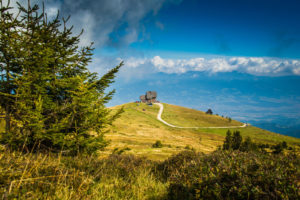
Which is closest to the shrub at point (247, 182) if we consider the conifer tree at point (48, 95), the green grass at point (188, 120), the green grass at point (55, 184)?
the green grass at point (55, 184)

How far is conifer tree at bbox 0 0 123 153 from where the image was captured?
8.77m

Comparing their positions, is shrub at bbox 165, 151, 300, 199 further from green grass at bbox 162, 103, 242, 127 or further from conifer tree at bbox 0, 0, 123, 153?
green grass at bbox 162, 103, 242, 127

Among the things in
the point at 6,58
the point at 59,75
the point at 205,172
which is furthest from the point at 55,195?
the point at 59,75

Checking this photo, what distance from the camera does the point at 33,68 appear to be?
9633 mm

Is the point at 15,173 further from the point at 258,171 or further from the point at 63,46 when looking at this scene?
the point at 63,46

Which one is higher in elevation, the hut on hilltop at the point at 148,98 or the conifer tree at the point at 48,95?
the hut on hilltop at the point at 148,98

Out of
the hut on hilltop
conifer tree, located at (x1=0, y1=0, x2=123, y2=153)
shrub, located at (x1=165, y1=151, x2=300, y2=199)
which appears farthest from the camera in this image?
the hut on hilltop

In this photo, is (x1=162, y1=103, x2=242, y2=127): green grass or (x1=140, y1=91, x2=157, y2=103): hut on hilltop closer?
(x1=162, y1=103, x2=242, y2=127): green grass

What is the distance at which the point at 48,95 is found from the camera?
10.6 metres

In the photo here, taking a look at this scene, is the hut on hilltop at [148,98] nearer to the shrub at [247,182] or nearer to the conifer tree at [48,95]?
the conifer tree at [48,95]

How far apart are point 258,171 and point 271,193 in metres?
0.45

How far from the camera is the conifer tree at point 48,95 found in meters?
8.77

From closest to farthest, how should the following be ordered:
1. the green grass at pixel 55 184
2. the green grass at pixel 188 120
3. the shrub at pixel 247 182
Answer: the shrub at pixel 247 182 → the green grass at pixel 55 184 → the green grass at pixel 188 120

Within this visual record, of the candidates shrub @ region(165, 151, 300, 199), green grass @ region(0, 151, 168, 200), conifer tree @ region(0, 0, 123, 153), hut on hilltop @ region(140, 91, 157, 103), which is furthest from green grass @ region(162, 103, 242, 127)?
shrub @ region(165, 151, 300, 199)
